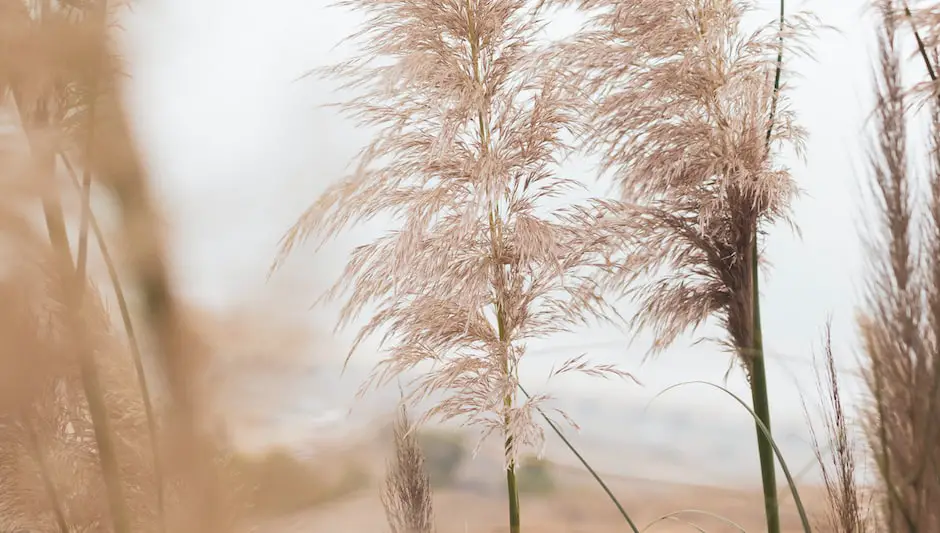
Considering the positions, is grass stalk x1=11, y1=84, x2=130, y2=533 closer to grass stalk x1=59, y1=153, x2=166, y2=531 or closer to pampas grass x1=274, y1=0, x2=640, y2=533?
grass stalk x1=59, y1=153, x2=166, y2=531

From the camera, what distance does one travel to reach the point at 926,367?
0.61m

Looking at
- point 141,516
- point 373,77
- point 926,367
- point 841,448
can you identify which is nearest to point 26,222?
point 141,516

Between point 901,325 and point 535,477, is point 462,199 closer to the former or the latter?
point 901,325

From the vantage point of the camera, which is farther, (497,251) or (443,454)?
(443,454)

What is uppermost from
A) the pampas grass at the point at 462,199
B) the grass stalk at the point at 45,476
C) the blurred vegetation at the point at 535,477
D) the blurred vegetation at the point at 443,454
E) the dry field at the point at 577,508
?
the pampas grass at the point at 462,199

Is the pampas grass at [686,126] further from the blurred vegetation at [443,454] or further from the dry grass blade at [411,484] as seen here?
the blurred vegetation at [443,454]

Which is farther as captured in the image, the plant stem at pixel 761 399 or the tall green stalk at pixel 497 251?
the tall green stalk at pixel 497 251

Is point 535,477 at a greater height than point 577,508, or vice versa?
→ point 535,477

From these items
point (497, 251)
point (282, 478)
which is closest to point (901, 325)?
point (282, 478)

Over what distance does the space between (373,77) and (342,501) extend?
2.00 m

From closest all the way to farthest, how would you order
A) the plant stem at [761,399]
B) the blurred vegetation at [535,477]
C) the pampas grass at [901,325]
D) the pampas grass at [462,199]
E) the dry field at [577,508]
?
the pampas grass at [901,325] → the plant stem at [761,399] → the pampas grass at [462,199] → the dry field at [577,508] → the blurred vegetation at [535,477]

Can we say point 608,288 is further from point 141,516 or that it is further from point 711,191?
point 141,516

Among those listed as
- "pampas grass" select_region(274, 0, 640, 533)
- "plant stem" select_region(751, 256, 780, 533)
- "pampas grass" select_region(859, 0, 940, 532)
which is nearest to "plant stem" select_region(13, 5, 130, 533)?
"pampas grass" select_region(859, 0, 940, 532)

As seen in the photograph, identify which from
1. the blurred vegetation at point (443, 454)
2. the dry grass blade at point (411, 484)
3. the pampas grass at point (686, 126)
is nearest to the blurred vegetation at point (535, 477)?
the blurred vegetation at point (443, 454)
